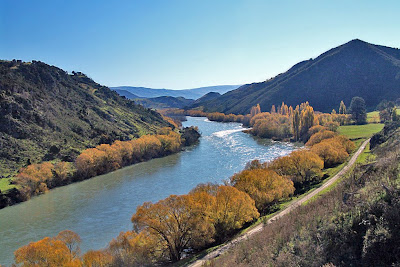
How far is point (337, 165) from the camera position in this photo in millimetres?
64562

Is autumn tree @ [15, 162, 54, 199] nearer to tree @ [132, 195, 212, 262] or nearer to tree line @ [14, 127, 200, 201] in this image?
tree line @ [14, 127, 200, 201]

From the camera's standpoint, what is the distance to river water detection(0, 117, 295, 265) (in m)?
43.3

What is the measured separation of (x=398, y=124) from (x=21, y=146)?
100m

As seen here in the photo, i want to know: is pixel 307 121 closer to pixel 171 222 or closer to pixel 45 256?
pixel 171 222

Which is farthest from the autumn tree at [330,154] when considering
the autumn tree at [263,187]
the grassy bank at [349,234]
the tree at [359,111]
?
the tree at [359,111]

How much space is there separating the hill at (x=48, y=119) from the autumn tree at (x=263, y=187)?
61.2m

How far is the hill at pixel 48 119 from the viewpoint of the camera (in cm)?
8038

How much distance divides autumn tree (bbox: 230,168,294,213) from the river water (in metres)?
17.9

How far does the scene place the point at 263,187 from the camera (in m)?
45.5

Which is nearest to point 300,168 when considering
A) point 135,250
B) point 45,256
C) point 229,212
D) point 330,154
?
point 330,154

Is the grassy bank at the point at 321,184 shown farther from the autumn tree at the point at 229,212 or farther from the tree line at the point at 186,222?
the autumn tree at the point at 229,212

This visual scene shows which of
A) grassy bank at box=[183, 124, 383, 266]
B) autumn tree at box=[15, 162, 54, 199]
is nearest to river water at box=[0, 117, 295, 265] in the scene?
autumn tree at box=[15, 162, 54, 199]

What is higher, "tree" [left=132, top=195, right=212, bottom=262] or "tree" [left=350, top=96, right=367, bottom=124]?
"tree" [left=350, top=96, right=367, bottom=124]

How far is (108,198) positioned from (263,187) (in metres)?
34.5
